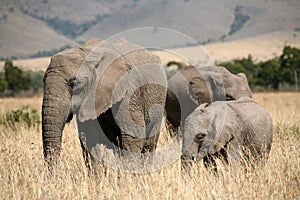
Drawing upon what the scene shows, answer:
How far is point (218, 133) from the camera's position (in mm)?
8133

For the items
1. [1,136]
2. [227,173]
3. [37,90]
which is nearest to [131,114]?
[227,173]

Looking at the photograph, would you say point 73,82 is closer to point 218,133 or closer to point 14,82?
point 218,133

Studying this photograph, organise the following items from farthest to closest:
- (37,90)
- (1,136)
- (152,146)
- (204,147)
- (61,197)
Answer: (37,90), (1,136), (152,146), (204,147), (61,197)

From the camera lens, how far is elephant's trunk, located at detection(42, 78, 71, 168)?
7410mm

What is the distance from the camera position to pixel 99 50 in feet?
26.8

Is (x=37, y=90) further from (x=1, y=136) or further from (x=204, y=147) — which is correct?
(x=204, y=147)

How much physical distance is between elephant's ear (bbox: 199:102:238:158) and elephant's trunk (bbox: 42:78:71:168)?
1.93m

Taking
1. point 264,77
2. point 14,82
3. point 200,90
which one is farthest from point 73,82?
point 14,82

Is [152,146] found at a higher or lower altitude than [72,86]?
lower

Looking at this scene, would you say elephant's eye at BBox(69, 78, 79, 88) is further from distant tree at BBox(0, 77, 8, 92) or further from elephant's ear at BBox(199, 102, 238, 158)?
distant tree at BBox(0, 77, 8, 92)

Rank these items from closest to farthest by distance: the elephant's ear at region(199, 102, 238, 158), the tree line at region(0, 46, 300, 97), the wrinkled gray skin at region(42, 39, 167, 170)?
the wrinkled gray skin at region(42, 39, 167, 170)
the elephant's ear at region(199, 102, 238, 158)
the tree line at region(0, 46, 300, 97)

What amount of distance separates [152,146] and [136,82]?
1390 millimetres

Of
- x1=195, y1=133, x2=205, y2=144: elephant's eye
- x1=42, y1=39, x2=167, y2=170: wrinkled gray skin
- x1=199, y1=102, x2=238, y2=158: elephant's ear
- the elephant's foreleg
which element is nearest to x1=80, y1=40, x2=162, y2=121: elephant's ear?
x1=42, y1=39, x2=167, y2=170: wrinkled gray skin

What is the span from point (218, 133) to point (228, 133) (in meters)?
0.19
